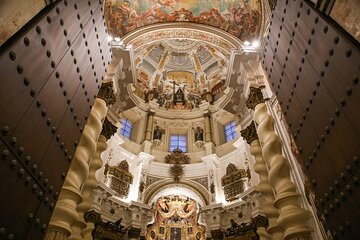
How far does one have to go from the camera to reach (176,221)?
591 inches

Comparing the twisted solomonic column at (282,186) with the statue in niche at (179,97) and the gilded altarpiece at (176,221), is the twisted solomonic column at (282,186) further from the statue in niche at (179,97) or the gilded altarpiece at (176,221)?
the statue in niche at (179,97)

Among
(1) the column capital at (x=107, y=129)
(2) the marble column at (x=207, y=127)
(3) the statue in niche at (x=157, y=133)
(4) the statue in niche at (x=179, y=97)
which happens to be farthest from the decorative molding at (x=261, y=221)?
(4) the statue in niche at (x=179, y=97)

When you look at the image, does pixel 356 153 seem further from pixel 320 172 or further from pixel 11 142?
pixel 11 142

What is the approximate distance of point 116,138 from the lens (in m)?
14.2

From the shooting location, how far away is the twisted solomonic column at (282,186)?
13.8 feet

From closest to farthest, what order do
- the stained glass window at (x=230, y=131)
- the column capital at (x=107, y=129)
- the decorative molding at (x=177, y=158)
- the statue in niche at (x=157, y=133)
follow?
the column capital at (x=107, y=129) < the decorative molding at (x=177, y=158) < the stained glass window at (x=230, y=131) < the statue in niche at (x=157, y=133)

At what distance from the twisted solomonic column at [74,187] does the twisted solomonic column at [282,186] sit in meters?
3.14

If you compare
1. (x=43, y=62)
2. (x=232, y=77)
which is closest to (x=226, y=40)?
(x=232, y=77)

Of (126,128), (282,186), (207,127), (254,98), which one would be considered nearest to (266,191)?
(282,186)

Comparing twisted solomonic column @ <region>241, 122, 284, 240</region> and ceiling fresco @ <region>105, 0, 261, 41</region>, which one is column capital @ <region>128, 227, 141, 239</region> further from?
ceiling fresco @ <region>105, 0, 261, 41</region>

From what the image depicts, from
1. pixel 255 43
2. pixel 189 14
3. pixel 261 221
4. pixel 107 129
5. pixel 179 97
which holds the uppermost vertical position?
pixel 179 97

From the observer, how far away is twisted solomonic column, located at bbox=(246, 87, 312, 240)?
13.8ft

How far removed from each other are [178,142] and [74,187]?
13401 millimetres

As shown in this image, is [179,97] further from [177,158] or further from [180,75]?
[177,158]
